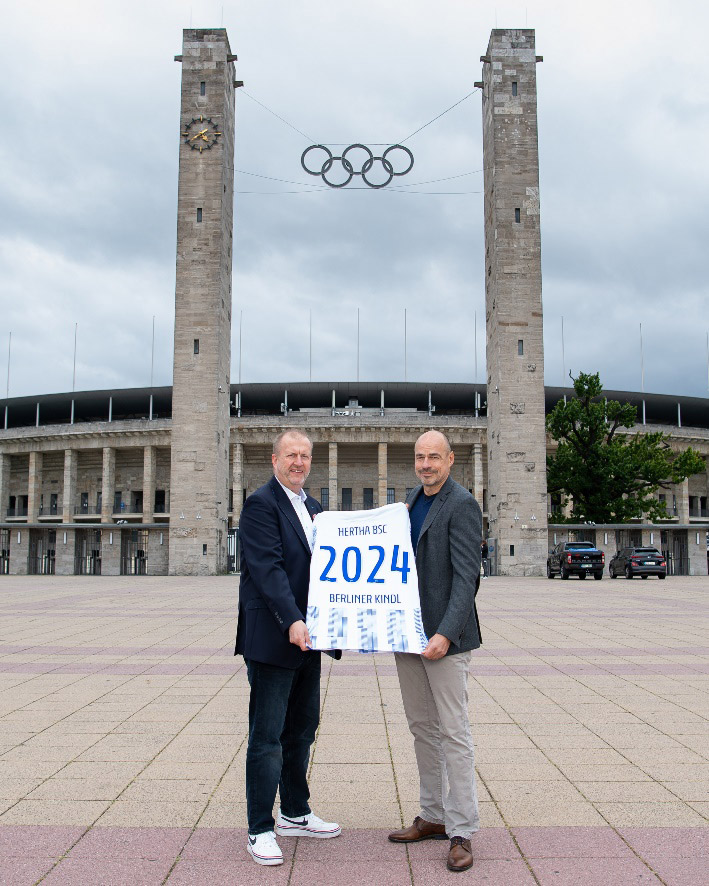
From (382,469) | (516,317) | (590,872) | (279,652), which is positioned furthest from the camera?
(382,469)

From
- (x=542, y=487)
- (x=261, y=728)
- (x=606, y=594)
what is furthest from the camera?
(x=542, y=487)

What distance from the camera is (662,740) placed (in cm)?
621

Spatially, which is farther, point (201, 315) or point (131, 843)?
point (201, 315)

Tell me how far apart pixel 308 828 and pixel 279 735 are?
1.88 ft

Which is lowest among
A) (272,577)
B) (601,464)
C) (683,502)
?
(272,577)

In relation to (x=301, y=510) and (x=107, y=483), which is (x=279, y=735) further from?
(x=107, y=483)

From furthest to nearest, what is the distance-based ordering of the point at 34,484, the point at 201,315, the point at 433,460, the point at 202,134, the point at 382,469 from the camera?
the point at 34,484 < the point at 382,469 < the point at 202,134 < the point at 201,315 < the point at 433,460

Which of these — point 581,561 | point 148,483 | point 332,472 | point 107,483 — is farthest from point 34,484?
point 581,561

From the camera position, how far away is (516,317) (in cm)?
3950

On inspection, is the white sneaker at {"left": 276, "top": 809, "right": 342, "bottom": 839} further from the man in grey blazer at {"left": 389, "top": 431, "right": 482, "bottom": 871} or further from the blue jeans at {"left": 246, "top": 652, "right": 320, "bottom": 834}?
the man in grey blazer at {"left": 389, "top": 431, "right": 482, "bottom": 871}

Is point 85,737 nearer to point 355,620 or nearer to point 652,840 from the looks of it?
point 355,620

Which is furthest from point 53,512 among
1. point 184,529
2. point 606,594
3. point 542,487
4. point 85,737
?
point 85,737

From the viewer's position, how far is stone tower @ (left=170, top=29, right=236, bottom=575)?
39.3 meters

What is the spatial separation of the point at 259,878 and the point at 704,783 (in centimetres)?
296
